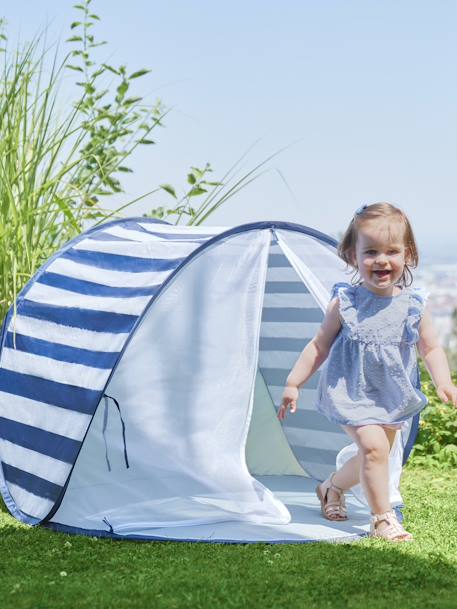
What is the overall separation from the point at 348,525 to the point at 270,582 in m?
0.86

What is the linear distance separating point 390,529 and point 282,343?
1269 millimetres

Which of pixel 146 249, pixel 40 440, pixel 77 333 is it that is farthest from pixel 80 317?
pixel 40 440

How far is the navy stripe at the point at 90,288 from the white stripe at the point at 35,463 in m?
0.60

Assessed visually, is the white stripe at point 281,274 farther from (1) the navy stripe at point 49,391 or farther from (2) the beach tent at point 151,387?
(1) the navy stripe at point 49,391

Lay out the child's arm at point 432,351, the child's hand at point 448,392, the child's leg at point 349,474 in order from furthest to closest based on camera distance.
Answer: the child's leg at point 349,474 < the child's arm at point 432,351 < the child's hand at point 448,392

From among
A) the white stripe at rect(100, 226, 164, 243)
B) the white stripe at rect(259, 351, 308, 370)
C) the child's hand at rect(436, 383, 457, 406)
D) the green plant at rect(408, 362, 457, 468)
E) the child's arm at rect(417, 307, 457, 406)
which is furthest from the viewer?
the green plant at rect(408, 362, 457, 468)

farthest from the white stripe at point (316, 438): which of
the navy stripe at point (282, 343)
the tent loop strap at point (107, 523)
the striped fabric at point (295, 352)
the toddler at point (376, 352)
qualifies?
the tent loop strap at point (107, 523)

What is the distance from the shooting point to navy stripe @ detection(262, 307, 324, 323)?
179 inches

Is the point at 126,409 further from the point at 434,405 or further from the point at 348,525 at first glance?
the point at 434,405

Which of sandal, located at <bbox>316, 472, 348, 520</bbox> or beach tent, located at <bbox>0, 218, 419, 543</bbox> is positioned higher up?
beach tent, located at <bbox>0, 218, 419, 543</bbox>

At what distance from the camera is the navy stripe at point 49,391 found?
358cm

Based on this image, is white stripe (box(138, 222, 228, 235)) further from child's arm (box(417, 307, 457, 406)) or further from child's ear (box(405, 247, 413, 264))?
child's arm (box(417, 307, 457, 406))

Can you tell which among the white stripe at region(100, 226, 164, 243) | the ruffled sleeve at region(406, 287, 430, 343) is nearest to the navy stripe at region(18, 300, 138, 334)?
the white stripe at region(100, 226, 164, 243)

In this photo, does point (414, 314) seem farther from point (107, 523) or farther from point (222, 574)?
point (107, 523)
